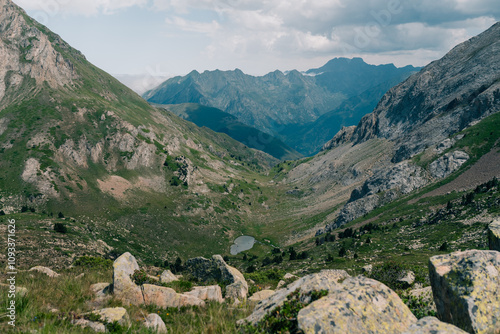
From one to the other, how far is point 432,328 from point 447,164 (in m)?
149

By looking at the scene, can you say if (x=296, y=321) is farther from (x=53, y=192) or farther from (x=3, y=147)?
(x=3, y=147)

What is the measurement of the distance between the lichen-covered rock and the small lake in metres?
141

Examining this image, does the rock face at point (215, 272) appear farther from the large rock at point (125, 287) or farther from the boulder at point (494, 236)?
the boulder at point (494, 236)

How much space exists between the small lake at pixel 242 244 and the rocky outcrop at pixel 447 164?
98859 millimetres

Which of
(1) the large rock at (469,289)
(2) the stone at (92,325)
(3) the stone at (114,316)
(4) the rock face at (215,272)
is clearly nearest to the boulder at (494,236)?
(1) the large rock at (469,289)

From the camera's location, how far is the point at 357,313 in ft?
30.8

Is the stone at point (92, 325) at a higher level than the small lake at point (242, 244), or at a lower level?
higher

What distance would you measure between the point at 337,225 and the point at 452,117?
354 feet

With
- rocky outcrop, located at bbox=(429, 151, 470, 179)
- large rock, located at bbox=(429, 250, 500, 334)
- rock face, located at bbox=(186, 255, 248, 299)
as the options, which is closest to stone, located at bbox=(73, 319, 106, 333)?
large rock, located at bbox=(429, 250, 500, 334)

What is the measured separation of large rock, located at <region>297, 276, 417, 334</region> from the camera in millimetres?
8812

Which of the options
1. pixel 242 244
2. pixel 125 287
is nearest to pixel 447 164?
pixel 242 244

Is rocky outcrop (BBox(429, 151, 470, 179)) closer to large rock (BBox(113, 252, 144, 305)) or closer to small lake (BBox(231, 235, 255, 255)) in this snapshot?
small lake (BBox(231, 235, 255, 255))

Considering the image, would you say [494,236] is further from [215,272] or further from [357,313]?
[215,272]

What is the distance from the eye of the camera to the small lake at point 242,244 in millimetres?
148000
